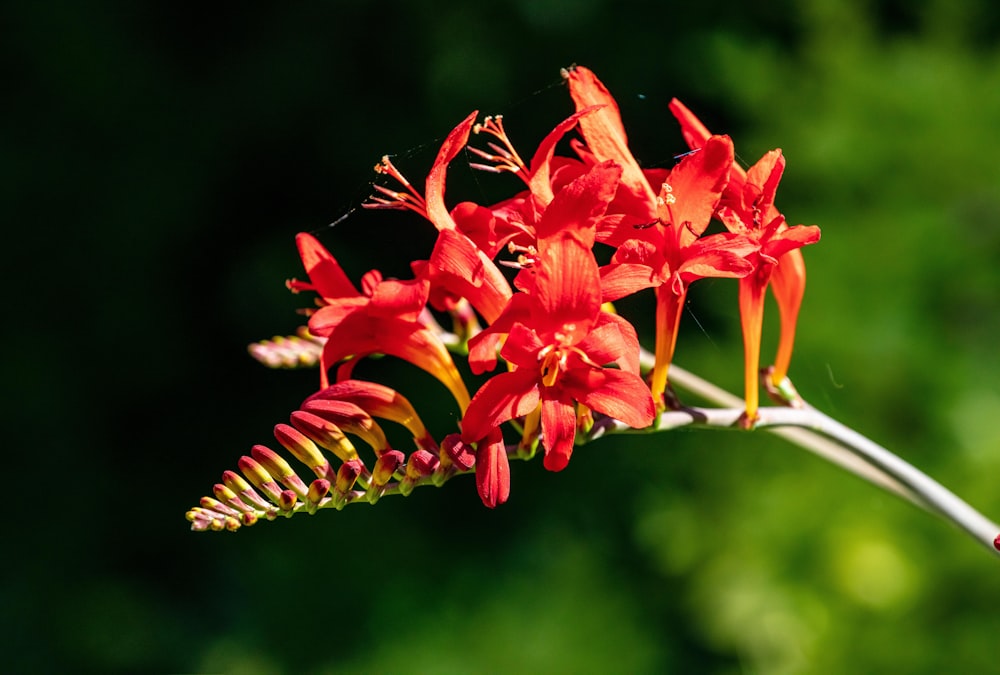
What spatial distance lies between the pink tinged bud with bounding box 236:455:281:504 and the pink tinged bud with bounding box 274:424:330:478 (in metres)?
0.03

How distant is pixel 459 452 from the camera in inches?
37.0

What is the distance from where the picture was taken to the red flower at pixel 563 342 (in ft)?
2.88

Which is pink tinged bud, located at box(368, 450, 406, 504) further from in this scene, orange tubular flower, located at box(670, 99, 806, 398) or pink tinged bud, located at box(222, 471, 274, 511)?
orange tubular flower, located at box(670, 99, 806, 398)

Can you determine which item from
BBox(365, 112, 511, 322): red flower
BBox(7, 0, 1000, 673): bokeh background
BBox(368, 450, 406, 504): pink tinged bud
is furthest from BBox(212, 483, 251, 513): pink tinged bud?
BBox(7, 0, 1000, 673): bokeh background

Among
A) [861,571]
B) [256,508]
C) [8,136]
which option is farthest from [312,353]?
[8,136]

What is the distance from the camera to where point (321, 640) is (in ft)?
10.8

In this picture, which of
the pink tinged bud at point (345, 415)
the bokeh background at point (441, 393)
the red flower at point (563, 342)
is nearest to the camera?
the red flower at point (563, 342)

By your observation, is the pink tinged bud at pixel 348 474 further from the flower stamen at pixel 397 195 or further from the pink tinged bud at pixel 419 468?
the flower stamen at pixel 397 195

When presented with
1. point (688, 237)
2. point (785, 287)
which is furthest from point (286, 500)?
point (785, 287)

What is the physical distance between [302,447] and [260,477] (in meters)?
0.04

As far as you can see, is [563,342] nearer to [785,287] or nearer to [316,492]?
[316,492]

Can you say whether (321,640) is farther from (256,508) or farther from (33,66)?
(256,508)

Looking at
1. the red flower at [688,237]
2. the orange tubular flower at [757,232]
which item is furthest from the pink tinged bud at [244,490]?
the orange tubular flower at [757,232]

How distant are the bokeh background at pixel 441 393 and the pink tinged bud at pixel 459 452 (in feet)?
5.74
